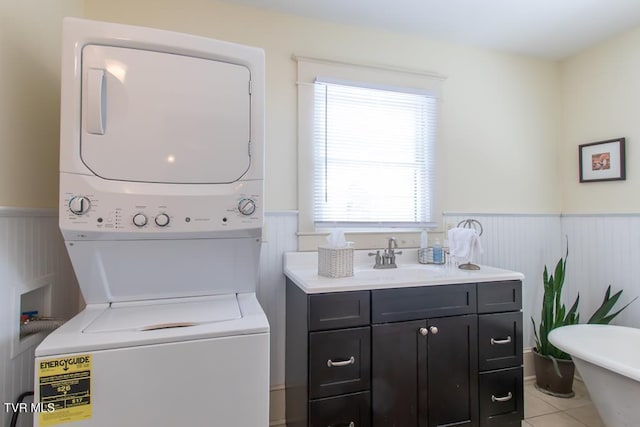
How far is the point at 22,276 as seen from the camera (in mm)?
1194

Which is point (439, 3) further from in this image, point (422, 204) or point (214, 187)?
point (214, 187)

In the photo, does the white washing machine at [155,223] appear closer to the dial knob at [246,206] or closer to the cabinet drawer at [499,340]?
the dial knob at [246,206]

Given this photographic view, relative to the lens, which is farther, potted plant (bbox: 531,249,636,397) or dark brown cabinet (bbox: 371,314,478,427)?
potted plant (bbox: 531,249,636,397)

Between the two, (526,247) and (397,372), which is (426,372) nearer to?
(397,372)

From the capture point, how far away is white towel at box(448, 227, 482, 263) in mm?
1952

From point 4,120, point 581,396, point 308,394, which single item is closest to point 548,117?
point 581,396

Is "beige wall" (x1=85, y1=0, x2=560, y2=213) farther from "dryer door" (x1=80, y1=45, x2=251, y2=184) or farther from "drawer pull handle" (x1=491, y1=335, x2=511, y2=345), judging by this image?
"drawer pull handle" (x1=491, y1=335, x2=511, y2=345)

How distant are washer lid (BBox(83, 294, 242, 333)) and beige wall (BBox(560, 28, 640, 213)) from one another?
2.65 meters

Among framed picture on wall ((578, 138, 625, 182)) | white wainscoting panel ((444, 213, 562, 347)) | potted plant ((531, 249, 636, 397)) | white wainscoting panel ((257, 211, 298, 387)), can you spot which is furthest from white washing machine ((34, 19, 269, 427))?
framed picture on wall ((578, 138, 625, 182))

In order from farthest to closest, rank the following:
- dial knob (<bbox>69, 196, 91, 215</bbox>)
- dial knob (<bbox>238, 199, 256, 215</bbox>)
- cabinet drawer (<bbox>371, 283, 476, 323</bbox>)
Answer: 1. cabinet drawer (<bbox>371, 283, 476, 323</bbox>)
2. dial knob (<bbox>238, 199, 256, 215</bbox>)
3. dial knob (<bbox>69, 196, 91, 215</bbox>)

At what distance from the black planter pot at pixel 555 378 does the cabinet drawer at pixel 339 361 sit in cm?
161

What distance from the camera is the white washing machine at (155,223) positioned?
96 centimetres

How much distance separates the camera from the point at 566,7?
1954 mm

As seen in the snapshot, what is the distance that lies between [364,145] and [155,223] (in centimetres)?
142
